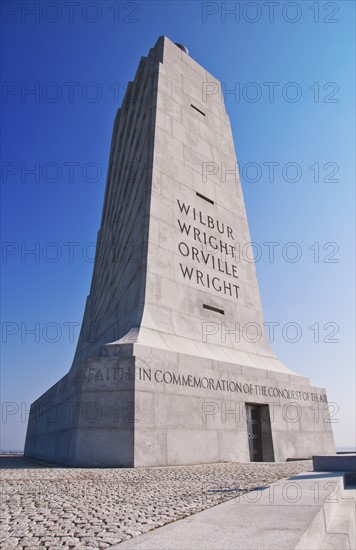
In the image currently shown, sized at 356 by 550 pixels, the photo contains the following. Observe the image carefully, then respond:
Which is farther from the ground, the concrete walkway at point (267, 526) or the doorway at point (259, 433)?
the doorway at point (259, 433)

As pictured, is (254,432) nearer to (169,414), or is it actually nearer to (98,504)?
(169,414)

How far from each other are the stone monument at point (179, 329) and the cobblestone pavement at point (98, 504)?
108 inches

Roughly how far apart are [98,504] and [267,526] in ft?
7.19

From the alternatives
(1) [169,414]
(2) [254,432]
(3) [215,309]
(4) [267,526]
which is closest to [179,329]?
(3) [215,309]

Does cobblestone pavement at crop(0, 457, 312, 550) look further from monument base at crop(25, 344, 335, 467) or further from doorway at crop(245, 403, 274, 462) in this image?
doorway at crop(245, 403, 274, 462)

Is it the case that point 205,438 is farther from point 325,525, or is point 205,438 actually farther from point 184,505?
point 325,525

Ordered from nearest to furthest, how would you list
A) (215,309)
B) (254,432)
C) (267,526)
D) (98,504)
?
(267,526) < (98,504) < (254,432) < (215,309)

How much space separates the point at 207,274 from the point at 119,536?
40.7 feet

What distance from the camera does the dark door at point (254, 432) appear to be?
493 inches

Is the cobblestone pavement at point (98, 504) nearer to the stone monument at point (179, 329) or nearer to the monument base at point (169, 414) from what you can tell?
the monument base at point (169, 414)

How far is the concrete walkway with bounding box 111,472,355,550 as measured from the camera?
2436 millimetres

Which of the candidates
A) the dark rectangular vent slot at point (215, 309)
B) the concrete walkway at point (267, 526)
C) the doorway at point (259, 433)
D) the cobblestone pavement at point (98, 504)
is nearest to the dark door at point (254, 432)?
the doorway at point (259, 433)

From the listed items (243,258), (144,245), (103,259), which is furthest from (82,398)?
(103,259)

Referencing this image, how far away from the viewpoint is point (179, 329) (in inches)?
505
